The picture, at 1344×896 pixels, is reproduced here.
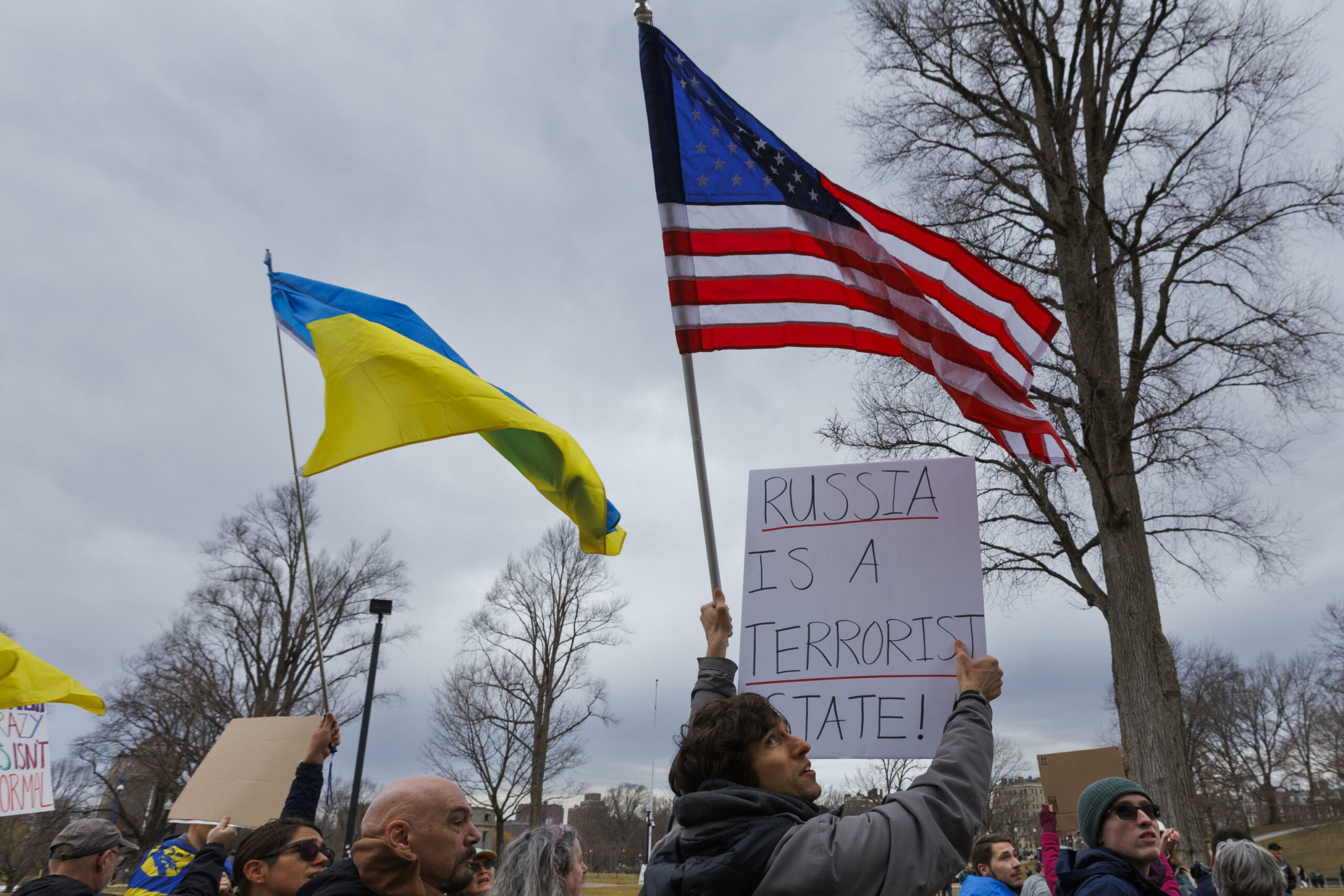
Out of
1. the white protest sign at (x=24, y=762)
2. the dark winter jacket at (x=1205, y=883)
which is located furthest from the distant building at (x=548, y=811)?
the dark winter jacket at (x=1205, y=883)

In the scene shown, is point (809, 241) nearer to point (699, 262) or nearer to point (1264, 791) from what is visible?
point (699, 262)

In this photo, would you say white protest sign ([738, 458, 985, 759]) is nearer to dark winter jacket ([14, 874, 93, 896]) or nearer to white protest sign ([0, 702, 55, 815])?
dark winter jacket ([14, 874, 93, 896])

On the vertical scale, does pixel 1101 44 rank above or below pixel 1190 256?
above

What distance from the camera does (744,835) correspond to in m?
2.09

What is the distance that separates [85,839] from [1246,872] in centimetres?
546

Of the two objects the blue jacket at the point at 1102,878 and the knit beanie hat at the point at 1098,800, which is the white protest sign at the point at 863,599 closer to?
the blue jacket at the point at 1102,878

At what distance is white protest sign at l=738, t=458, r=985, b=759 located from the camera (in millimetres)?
3189

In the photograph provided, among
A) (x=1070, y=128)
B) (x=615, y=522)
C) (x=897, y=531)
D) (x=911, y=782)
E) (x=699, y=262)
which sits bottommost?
(x=911, y=782)

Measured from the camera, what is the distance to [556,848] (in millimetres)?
3098

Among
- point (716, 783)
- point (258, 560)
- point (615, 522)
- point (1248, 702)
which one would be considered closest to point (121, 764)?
point (258, 560)

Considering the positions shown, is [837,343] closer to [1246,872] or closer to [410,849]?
[1246,872]

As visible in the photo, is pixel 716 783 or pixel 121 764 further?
pixel 121 764

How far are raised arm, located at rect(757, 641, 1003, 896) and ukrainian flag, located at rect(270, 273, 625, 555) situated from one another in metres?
2.69

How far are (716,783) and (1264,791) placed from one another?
6969cm
